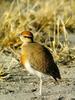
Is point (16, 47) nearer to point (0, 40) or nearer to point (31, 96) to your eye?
point (0, 40)

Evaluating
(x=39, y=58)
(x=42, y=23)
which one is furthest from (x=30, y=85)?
(x=42, y=23)

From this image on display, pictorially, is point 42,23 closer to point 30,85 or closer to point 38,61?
point 30,85

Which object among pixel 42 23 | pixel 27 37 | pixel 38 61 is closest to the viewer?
pixel 38 61

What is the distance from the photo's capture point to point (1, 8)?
12602 mm

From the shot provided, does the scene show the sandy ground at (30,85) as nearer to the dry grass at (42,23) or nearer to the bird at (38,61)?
the bird at (38,61)

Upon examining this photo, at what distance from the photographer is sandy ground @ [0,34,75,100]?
6902mm

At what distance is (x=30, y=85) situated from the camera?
745 cm

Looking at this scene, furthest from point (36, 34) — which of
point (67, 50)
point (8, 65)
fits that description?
point (8, 65)

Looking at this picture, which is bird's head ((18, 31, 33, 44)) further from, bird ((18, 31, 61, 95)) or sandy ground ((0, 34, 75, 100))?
sandy ground ((0, 34, 75, 100))

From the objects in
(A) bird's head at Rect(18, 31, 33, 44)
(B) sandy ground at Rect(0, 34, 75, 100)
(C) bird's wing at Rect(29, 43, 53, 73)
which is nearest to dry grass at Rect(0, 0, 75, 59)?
(B) sandy ground at Rect(0, 34, 75, 100)

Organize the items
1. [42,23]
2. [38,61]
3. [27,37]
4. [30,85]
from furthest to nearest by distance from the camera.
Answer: [42,23]
[30,85]
[27,37]
[38,61]

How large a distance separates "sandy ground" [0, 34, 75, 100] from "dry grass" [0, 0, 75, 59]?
89cm

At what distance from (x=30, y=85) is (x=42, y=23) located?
11.8 feet

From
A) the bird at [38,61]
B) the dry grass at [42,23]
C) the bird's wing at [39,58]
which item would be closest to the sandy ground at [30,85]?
the bird at [38,61]
